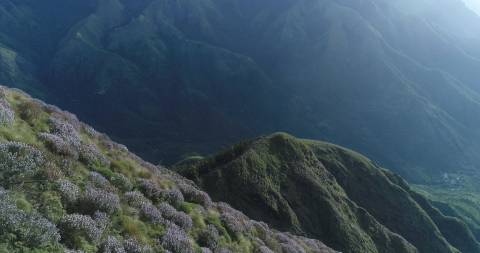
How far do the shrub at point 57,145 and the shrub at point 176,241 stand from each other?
15.3 feet

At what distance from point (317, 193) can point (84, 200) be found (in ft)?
266

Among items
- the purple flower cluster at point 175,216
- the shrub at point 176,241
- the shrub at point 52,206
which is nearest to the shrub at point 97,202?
the shrub at point 52,206

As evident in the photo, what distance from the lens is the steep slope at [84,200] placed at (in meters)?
15.0

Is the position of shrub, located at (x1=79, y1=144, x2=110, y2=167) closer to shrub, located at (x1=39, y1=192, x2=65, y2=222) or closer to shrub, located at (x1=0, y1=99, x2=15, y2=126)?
shrub, located at (x1=0, y1=99, x2=15, y2=126)

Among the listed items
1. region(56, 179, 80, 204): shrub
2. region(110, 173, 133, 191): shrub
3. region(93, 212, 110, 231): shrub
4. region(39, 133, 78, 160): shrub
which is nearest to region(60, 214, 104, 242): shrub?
region(93, 212, 110, 231): shrub

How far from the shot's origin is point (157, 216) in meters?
20.4

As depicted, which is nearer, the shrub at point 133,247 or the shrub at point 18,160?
the shrub at point 18,160

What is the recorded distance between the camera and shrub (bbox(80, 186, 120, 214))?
1775 cm

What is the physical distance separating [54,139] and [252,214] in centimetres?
6029

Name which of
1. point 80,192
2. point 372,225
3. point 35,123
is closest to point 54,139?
point 35,123

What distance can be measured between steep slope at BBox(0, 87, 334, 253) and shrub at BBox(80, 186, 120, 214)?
0.11ft

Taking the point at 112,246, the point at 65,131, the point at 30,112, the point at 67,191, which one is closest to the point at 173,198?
the point at 65,131

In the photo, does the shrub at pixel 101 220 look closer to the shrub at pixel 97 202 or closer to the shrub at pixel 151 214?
the shrub at pixel 97 202

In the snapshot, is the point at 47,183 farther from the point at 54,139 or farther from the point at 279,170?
the point at 279,170
